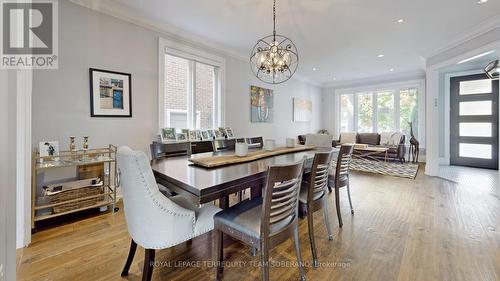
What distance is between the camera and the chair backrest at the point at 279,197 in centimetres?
128

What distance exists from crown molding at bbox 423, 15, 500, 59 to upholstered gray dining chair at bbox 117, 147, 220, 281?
4.96 meters

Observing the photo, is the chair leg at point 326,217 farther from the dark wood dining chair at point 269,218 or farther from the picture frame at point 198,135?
the picture frame at point 198,135

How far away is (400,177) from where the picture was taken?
466 cm

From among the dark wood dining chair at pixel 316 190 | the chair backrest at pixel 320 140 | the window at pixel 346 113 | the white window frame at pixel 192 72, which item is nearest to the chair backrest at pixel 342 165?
the dark wood dining chair at pixel 316 190

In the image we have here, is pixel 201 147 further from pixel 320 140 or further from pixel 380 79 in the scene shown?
pixel 380 79

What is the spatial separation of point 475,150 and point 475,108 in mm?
1056

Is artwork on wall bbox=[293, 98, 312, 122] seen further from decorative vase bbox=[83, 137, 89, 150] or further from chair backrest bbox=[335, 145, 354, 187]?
decorative vase bbox=[83, 137, 89, 150]

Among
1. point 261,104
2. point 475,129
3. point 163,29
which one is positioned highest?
point 163,29

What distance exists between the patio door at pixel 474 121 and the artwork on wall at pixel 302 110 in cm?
374

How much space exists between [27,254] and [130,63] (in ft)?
7.81

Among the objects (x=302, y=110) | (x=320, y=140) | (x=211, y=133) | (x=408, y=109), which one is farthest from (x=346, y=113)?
(x=211, y=133)

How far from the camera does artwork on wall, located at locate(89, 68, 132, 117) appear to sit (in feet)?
9.08

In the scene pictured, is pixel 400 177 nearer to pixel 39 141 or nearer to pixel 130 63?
pixel 130 63

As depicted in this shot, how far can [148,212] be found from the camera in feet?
4.22
